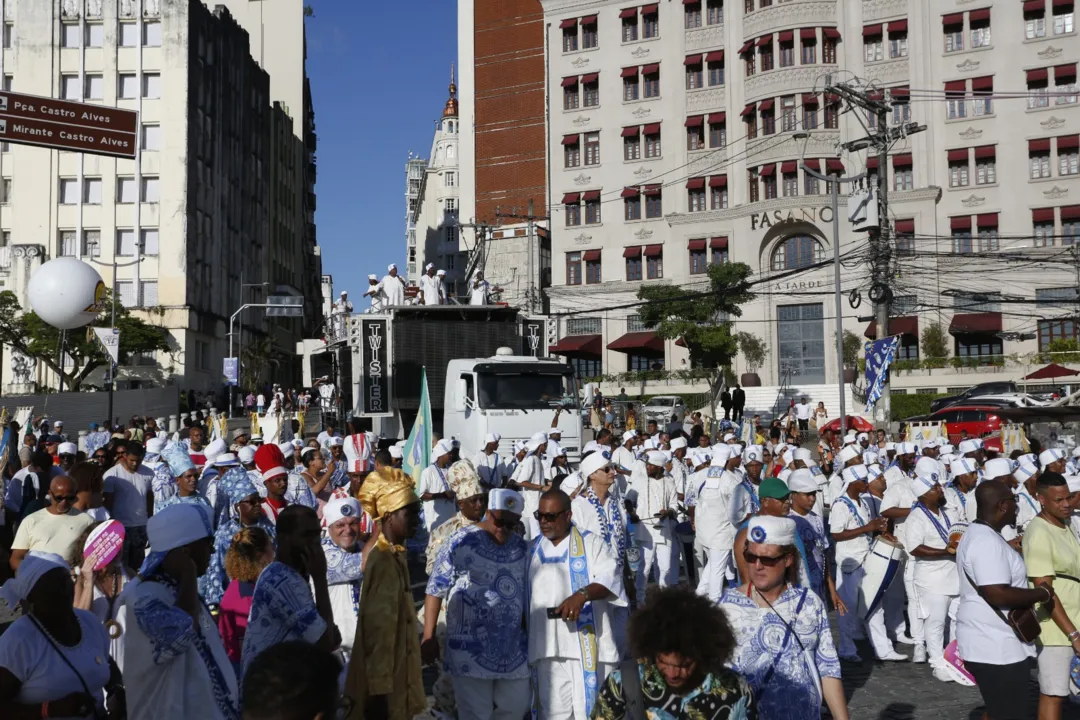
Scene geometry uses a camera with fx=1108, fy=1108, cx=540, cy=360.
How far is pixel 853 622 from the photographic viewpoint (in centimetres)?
1026

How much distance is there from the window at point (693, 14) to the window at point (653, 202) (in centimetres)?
835

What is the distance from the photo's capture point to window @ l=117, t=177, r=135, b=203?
59906 mm

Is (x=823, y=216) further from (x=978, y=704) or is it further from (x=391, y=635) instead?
(x=391, y=635)

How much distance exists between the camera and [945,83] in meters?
51.3

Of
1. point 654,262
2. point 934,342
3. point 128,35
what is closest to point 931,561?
point 934,342

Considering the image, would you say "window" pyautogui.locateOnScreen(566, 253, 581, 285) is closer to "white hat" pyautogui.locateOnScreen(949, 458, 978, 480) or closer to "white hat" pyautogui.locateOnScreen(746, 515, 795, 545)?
"white hat" pyautogui.locateOnScreen(949, 458, 978, 480)

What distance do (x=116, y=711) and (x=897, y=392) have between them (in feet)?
149

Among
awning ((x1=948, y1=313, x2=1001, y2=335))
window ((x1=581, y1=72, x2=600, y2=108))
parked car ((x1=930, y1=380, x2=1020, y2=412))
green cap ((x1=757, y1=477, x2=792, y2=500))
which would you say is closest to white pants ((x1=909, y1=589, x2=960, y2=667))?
green cap ((x1=757, y1=477, x2=792, y2=500))

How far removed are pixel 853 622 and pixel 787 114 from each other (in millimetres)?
45618

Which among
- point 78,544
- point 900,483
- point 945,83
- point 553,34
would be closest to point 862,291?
point 945,83

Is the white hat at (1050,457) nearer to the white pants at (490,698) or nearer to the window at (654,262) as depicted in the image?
the white pants at (490,698)

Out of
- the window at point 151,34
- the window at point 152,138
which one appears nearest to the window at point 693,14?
the window at point 151,34

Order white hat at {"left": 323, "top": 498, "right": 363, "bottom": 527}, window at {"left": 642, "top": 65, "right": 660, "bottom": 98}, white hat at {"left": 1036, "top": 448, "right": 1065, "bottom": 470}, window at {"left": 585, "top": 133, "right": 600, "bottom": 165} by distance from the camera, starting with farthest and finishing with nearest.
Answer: window at {"left": 585, "top": 133, "right": 600, "bottom": 165}
window at {"left": 642, "top": 65, "right": 660, "bottom": 98}
white hat at {"left": 1036, "top": 448, "right": 1065, "bottom": 470}
white hat at {"left": 323, "top": 498, "right": 363, "bottom": 527}

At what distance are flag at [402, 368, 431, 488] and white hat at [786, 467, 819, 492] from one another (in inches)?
187
